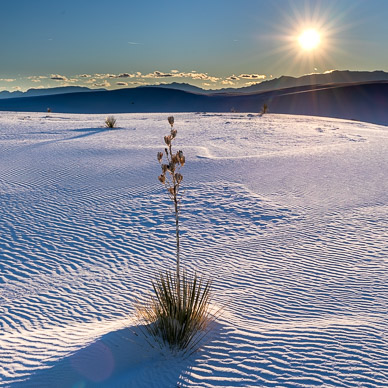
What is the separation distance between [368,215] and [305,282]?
3.30m

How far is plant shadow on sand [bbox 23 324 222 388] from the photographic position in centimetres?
322

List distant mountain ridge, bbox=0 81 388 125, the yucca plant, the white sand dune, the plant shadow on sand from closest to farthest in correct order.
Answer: the plant shadow on sand, the white sand dune, the yucca plant, distant mountain ridge, bbox=0 81 388 125

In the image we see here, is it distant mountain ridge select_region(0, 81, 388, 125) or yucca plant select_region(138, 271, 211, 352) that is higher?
distant mountain ridge select_region(0, 81, 388, 125)

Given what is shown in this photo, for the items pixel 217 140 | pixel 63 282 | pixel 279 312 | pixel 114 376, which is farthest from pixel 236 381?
pixel 217 140

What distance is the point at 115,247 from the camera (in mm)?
7008

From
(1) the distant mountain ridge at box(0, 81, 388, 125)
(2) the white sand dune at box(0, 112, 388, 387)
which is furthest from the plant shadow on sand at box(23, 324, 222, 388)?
(1) the distant mountain ridge at box(0, 81, 388, 125)

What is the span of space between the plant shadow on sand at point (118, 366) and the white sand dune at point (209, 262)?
0.01m

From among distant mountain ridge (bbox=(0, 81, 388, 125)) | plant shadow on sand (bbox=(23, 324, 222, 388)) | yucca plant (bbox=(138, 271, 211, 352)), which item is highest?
distant mountain ridge (bbox=(0, 81, 388, 125))

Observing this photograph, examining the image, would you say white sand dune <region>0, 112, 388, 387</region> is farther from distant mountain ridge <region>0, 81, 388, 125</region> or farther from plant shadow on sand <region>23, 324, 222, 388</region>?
distant mountain ridge <region>0, 81, 388, 125</region>

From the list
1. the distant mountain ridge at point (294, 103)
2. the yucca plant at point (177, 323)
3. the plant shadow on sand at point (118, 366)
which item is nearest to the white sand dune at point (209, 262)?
the plant shadow on sand at point (118, 366)

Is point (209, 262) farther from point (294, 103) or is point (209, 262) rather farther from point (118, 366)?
point (294, 103)

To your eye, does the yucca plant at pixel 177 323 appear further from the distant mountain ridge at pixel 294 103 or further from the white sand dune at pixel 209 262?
the distant mountain ridge at pixel 294 103

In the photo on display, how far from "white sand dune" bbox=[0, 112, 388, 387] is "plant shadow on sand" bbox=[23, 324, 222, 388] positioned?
0.01 m

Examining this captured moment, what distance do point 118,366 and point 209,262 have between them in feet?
9.97
